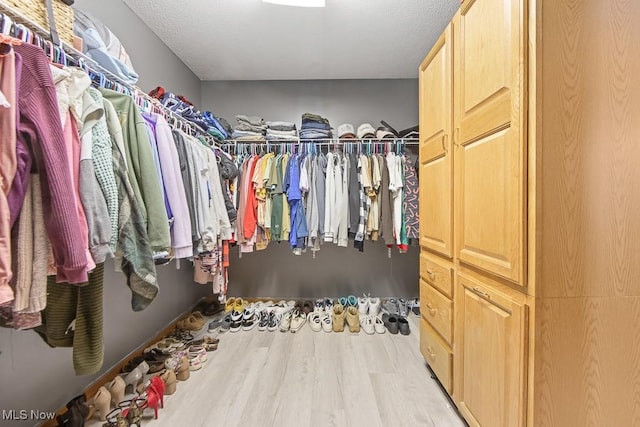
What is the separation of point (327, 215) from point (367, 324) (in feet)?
3.23

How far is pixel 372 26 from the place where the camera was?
191cm

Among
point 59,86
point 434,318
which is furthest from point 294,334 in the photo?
point 59,86

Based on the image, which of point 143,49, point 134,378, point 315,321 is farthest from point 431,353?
point 143,49

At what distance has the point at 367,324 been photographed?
2.18 meters

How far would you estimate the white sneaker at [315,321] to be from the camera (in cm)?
216

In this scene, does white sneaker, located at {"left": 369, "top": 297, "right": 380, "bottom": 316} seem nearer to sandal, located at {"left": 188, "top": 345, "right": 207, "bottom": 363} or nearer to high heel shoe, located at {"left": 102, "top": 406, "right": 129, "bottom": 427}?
sandal, located at {"left": 188, "top": 345, "right": 207, "bottom": 363}

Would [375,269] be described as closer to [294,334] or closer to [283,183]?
[294,334]

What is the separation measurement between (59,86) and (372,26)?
1.93m

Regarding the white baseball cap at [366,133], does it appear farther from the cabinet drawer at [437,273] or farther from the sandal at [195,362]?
the sandal at [195,362]

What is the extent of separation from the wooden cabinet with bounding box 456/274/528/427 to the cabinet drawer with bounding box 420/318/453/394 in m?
0.08

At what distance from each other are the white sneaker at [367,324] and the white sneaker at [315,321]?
366 millimetres

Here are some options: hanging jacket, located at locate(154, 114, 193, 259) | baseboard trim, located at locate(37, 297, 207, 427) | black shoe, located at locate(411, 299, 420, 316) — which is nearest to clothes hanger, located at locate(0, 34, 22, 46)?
hanging jacket, located at locate(154, 114, 193, 259)

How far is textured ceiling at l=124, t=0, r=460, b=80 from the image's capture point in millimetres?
1745

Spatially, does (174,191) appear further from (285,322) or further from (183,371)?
(285,322)
